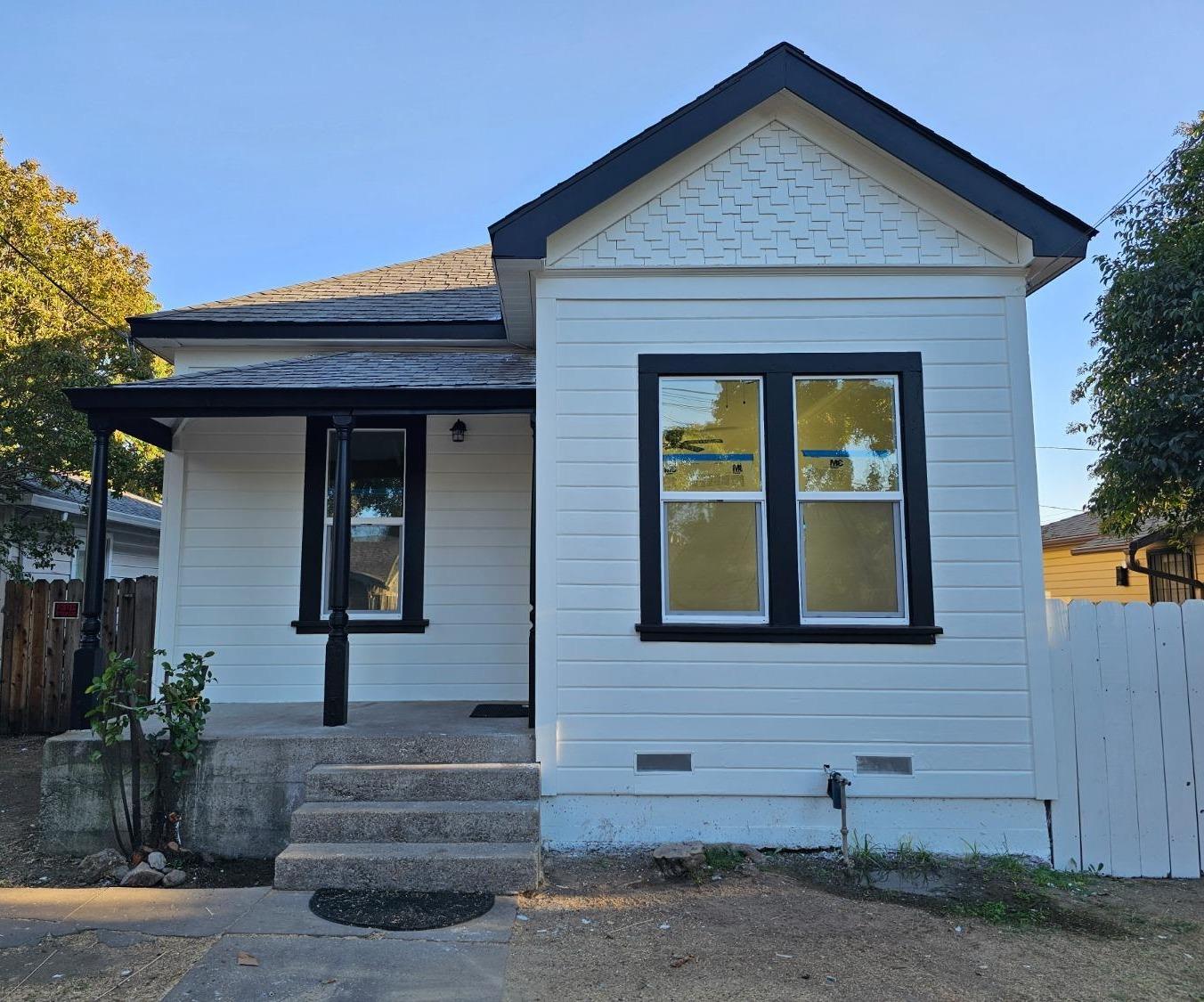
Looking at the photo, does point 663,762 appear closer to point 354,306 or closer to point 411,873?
point 411,873

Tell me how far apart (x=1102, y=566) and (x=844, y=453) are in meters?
15.2

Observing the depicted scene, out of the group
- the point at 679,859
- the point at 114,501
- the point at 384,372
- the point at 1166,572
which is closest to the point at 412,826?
the point at 679,859

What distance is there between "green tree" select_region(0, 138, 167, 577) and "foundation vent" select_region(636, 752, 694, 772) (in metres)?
7.86

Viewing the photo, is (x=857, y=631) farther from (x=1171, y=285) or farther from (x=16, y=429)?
(x=16, y=429)

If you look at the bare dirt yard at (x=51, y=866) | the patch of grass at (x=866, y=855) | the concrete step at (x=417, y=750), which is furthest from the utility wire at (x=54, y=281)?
the patch of grass at (x=866, y=855)

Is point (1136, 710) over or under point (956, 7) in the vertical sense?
under

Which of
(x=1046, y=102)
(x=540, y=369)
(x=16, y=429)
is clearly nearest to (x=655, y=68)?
(x=1046, y=102)

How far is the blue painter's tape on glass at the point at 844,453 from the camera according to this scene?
16.9 feet

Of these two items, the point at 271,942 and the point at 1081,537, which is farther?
the point at 1081,537

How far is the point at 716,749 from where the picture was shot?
4.81 m

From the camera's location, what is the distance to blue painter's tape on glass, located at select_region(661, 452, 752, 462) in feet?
17.0

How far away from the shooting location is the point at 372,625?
638cm

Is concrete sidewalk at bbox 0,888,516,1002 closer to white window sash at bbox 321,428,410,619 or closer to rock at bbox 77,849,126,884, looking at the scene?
rock at bbox 77,849,126,884

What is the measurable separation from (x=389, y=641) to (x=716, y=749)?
10.2 ft
